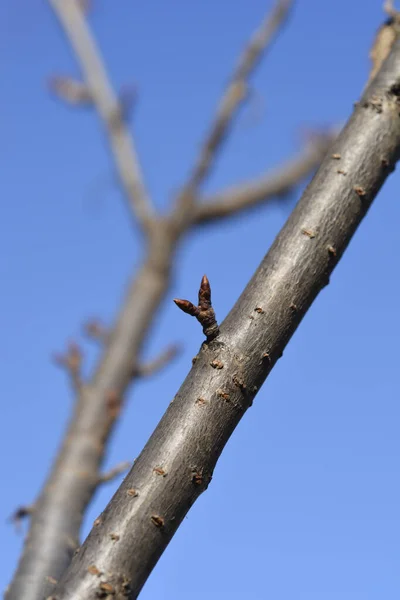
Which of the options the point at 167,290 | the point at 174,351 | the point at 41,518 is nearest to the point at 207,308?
the point at 41,518

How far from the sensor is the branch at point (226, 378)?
921 mm

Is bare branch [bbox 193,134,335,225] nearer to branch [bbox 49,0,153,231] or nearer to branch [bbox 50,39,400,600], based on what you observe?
branch [bbox 49,0,153,231]

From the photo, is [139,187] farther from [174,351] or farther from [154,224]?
[174,351]

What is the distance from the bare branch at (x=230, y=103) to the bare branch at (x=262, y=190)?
0.45 ft

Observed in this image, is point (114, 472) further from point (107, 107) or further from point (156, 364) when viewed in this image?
point (107, 107)

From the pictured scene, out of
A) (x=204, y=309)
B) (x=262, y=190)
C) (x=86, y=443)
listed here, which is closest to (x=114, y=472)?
(x=86, y=443)

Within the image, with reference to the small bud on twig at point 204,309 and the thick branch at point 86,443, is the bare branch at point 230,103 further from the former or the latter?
the small bud on twig at point 204,309

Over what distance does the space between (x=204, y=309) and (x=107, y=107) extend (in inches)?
203

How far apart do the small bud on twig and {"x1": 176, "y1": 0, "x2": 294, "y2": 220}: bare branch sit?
12.6ft

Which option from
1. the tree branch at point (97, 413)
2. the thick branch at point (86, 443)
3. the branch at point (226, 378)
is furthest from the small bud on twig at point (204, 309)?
the thick branch at point (86, 443)

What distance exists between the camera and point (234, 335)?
3.48 ft

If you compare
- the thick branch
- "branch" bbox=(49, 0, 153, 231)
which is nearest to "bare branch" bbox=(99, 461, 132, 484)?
the thick branch

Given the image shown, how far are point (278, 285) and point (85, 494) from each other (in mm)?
1425

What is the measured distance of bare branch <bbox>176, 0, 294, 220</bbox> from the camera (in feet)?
16.8
